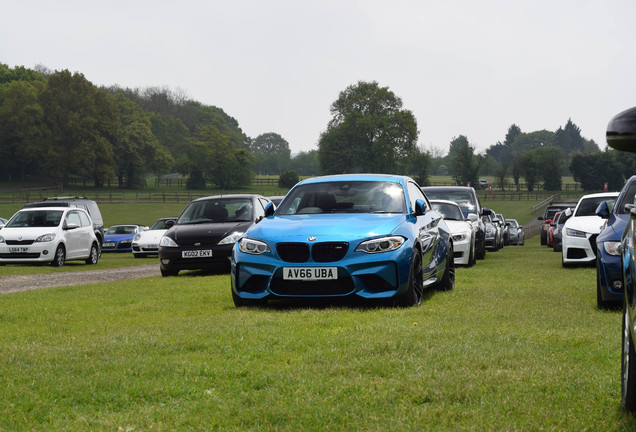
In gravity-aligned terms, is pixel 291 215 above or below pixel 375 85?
below

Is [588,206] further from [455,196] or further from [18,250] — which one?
[18,250]

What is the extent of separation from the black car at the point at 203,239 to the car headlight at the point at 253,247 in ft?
21.3

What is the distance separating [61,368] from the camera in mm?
5828

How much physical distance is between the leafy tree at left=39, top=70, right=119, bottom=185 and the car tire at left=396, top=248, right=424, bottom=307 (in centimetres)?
8838

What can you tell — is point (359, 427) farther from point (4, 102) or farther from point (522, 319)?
point (4, 102)

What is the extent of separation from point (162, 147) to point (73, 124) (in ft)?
61.4

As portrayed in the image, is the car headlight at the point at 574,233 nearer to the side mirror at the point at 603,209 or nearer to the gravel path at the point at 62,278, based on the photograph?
the side mirror at the point at 603,209

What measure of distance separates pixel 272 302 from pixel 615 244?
4040mm

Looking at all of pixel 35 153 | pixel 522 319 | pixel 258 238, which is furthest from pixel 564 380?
pixel 35 153

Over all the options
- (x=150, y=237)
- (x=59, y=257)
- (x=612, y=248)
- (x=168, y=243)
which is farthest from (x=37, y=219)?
(x=612, y=248)

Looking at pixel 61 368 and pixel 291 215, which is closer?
pixel 61 368

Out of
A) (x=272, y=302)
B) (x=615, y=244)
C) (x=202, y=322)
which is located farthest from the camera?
(x=272, y=302)

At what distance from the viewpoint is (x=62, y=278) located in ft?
55.0

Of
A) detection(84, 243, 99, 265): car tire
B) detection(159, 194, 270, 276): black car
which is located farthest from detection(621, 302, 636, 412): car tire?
detection(84, 243, 99, 265): car tire
